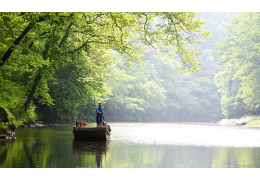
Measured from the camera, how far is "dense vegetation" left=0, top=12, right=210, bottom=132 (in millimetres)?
16188

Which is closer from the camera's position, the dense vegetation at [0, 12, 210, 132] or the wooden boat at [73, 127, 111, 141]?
the dense vegetation at [0, 12, 210, 132]

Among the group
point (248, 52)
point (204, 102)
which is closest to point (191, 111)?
point (204, 102)

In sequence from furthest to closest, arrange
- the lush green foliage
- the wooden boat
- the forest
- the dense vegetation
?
1. the lush green foliage
2. the wooden boat
3. the forest
4. the dense vegetation

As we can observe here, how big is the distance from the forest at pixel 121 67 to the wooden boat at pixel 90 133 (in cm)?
332

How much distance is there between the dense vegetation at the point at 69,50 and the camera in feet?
53.1

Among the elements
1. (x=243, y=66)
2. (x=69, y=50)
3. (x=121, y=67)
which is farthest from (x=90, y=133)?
(x=121, y=67)

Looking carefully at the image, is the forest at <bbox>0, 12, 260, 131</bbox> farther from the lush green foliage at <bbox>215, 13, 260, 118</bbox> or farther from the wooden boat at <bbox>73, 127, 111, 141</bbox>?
the wooden boat at <bbox>73, 127, 111, 141</bbox>

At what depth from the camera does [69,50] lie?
23.9 meters

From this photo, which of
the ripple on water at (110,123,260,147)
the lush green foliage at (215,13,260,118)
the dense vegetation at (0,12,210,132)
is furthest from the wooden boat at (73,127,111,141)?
the lush green foliage at (215,13,260,118)

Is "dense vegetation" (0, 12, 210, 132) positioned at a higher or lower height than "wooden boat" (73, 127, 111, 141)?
higher

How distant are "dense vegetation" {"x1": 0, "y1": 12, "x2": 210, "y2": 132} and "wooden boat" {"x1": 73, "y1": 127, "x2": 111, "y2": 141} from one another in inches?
129

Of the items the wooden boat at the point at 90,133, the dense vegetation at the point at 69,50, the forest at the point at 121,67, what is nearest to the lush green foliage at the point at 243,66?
the forest at the point at 121,67
